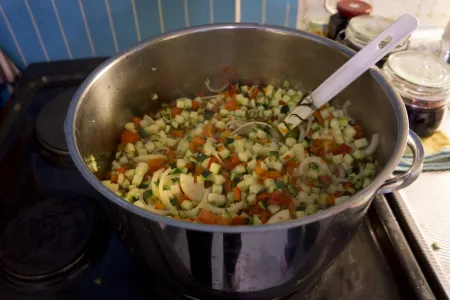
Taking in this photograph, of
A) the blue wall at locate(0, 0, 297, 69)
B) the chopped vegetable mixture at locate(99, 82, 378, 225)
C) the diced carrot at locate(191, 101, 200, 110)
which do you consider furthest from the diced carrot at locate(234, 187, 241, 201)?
the blue wall at locate(0, 0, 297, 69)

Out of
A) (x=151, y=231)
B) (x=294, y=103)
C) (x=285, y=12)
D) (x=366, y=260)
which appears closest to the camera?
(x=151, y=231)

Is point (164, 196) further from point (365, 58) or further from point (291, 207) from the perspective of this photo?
point (365, 58)

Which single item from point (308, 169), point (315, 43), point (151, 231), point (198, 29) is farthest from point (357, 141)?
point (151, 231)

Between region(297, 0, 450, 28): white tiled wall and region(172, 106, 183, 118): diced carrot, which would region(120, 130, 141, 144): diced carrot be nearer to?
region(172, 106, 183, 118): diced carrot

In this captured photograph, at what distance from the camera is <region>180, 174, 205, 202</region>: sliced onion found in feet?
2.74

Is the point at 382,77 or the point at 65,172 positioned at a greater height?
the point at 382,77

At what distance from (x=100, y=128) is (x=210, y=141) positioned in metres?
0.24

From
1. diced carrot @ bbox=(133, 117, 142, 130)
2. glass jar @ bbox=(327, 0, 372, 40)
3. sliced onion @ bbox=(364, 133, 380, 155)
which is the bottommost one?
diced carrot @ bbox=(133, 117, 142, 130)

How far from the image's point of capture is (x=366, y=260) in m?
0.80

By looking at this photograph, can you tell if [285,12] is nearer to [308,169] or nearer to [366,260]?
[308,169]

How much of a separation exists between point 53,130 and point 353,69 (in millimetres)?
697

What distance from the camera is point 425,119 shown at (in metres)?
1.00

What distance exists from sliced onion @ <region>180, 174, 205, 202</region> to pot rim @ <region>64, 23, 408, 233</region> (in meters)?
0.24

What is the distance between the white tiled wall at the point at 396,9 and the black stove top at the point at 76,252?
617 mm
